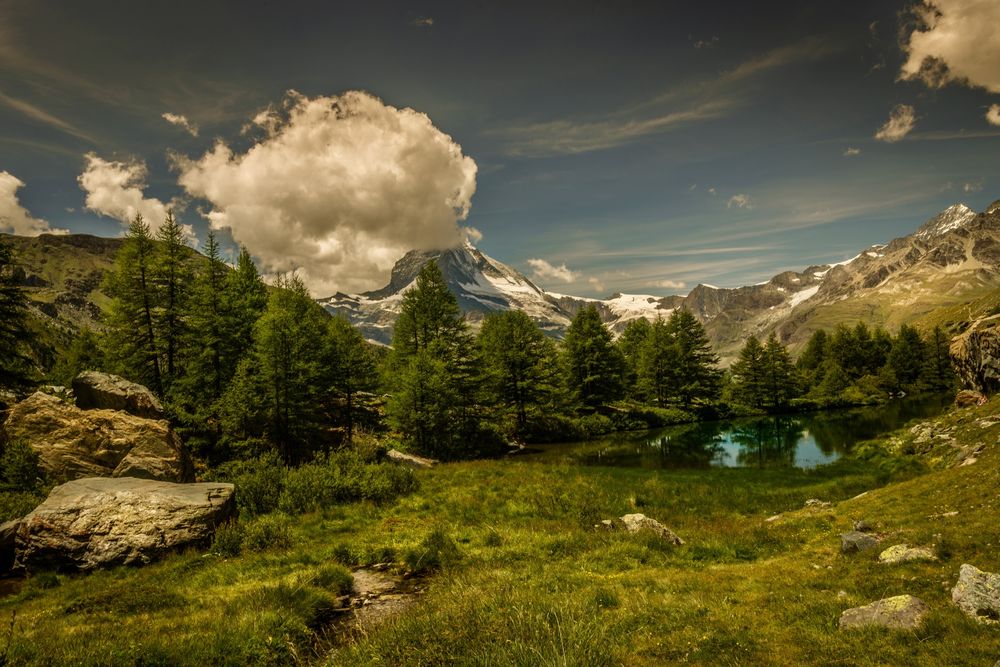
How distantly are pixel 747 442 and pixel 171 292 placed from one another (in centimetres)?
5678

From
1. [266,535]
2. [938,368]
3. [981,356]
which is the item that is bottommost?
[266,535]

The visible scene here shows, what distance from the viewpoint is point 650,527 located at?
611 inches

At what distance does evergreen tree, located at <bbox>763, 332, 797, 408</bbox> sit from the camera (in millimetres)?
77062

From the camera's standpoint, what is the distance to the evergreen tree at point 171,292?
3269cm

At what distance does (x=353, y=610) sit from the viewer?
10781 millimetres

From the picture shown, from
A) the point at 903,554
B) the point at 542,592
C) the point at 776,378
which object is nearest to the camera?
the point at 542,592

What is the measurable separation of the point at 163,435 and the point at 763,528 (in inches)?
1059

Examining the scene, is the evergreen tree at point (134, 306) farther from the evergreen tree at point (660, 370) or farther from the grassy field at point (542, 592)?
the evergreen tree at point (660, 370)

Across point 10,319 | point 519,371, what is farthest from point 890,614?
point 519,371

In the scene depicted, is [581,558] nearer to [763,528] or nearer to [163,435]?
[763,528]

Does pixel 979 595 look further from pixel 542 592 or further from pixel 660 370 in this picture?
pixel 660 370

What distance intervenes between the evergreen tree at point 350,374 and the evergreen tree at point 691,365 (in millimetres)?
52417

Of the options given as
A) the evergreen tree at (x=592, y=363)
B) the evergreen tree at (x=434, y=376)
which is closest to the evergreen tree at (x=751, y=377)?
the evergreen tree at (x=592, y=363)

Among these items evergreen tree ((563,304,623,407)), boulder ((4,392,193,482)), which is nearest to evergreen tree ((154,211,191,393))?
boulder ((4,392,193,482))
